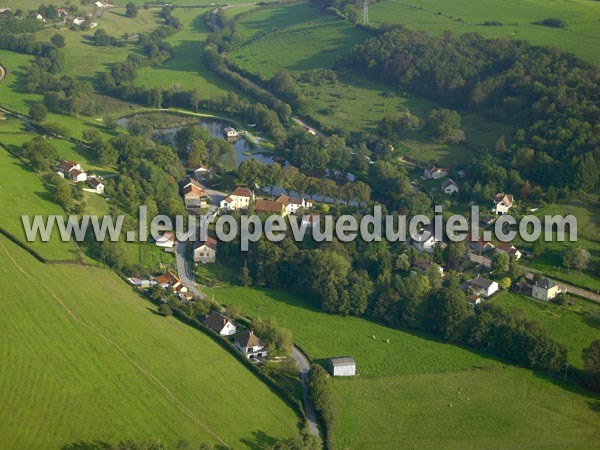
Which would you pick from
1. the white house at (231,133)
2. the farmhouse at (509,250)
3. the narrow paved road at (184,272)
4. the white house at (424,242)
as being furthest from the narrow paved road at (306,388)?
the white house at (231,133)

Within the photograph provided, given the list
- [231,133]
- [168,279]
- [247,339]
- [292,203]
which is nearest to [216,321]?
[247,339]

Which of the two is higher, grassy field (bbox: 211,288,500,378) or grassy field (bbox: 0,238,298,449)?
grassy field (bbox: 0,238,298,449)


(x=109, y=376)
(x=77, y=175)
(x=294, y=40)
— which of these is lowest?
(x=294, y=40)

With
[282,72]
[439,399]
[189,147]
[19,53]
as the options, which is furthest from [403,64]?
[439,399]

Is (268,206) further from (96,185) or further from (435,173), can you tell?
(435,173)

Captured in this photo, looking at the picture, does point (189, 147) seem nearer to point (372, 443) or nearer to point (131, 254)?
point (131, 254)

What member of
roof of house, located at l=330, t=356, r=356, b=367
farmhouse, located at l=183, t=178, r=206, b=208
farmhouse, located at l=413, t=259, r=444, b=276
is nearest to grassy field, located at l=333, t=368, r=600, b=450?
roof of house, located at l=330, t=356, r=356, b=367

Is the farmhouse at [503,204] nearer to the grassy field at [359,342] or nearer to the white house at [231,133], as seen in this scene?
the grassy field at [359,342]

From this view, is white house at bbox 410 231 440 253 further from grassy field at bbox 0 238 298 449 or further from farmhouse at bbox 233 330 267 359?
grassy field at bbox 0 238 298 449
